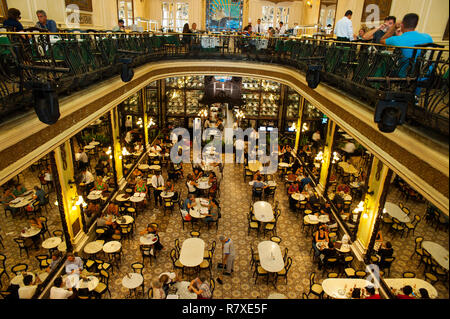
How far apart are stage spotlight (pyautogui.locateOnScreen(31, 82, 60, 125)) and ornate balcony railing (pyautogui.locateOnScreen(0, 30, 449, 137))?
0.09m

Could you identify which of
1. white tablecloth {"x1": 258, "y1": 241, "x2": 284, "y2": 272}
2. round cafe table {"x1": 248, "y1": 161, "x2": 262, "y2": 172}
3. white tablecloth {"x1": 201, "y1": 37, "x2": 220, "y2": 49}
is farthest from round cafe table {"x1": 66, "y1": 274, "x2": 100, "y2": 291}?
white tablecloth {"x1": 201, "y1": 37, "x2": 220, "y2": 49}

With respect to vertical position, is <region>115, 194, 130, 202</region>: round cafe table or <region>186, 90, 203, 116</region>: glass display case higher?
<region>186, 90, 203, 116</region>: glass display case

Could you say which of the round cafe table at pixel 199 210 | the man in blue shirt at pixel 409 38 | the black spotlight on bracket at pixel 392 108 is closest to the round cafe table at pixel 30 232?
the round cafe table at pixel 199 210

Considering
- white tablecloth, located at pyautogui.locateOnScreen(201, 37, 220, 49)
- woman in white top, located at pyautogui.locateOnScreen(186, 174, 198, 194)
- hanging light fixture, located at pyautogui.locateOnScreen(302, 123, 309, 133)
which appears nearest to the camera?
woman in white top, located at pyautogui.locateOnScreen(186, 174, 198, 194)

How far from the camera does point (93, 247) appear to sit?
29.5 ft

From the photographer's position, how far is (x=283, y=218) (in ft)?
38.1

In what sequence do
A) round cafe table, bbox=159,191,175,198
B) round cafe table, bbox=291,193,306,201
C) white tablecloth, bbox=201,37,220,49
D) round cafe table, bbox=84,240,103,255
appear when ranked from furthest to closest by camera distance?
white tablecloth, bbox=201,37,220,49 < round cafe table, bbox=159,191,175,198 < round cafe table, bbox=291,193,306,201 < round cafe table, bbox=84,240,103,255

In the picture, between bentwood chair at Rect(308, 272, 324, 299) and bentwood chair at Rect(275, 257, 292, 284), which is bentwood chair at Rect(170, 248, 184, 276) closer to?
bentwood chair at Rect(275, 257, 292, 284)

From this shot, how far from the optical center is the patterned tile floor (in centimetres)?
842

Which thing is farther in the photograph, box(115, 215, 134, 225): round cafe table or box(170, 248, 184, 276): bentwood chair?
box(115, 215, 134, 225): round cafe table

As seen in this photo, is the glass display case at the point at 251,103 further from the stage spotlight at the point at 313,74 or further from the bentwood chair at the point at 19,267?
the bentwood chair at the point at 19,267

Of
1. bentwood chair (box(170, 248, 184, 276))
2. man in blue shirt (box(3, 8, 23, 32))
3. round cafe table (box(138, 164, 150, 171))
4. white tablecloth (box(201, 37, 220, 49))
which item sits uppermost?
man in blue shirt (box(3, 8, 23, 32))

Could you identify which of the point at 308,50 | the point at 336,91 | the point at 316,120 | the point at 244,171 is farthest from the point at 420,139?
the point at 316,120
